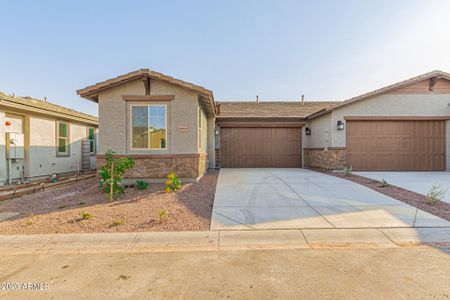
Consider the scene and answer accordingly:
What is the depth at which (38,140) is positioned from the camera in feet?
30.9

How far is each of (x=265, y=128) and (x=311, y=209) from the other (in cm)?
907

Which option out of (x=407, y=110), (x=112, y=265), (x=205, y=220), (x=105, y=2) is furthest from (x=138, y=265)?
(x=407, y=110)

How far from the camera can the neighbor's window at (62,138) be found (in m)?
10.5

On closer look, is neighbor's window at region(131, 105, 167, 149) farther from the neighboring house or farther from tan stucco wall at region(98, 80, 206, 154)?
the neighboring house

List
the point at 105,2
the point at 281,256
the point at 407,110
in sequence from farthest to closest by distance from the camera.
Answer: the point at 407,110 → the point at 105,2 → the point at 281,256

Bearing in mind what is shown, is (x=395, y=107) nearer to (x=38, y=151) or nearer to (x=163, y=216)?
(x=163, y=216)

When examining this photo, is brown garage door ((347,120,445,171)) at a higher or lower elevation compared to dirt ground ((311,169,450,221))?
higher

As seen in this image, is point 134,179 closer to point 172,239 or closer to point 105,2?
point 172,239

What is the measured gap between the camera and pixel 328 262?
308 centimetres

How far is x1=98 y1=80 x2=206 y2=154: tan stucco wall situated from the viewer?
26.2 ft

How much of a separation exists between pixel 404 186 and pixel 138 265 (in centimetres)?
867

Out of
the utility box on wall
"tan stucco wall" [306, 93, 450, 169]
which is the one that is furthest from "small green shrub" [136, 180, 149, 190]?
"tan stucco wall" [306, 93, 450, 169]

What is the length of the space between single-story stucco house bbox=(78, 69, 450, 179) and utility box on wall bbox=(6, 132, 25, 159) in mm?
3207

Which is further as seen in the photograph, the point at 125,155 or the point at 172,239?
the point at 125,155
